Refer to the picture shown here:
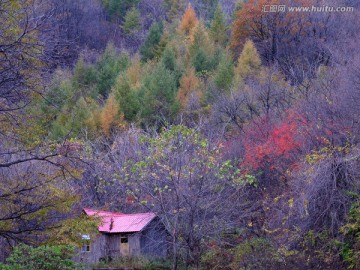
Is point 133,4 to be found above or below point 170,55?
above

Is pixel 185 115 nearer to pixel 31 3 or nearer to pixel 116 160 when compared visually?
pixel 116 160

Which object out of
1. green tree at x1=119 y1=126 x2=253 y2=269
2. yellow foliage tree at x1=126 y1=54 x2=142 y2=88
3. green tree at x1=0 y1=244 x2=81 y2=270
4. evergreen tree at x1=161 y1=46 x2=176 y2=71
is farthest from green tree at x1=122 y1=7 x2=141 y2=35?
green tree at x1=0 y1=244 x2=81 y2=270

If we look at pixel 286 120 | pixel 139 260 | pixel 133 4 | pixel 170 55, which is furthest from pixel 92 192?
pixel 133 4

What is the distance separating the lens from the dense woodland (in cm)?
1211

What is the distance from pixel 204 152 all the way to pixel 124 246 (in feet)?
41.7

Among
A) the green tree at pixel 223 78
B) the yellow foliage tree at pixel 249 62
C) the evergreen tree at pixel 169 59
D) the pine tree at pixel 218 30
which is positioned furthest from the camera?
the pine tree at pixel 218 30

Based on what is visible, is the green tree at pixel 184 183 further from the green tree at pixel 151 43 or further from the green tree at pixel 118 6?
the green tree at pixel 118 6

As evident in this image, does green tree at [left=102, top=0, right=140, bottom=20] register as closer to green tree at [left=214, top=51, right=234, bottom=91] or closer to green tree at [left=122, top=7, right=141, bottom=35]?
green tree at [left=122, top=7, right=141, bottom=35]

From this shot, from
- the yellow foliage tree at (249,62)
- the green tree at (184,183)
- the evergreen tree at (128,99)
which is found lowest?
the green tree at (184,183)

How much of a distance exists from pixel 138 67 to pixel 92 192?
26399 mm

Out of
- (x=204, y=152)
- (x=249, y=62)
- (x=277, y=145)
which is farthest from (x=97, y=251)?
(x=249, y=62)

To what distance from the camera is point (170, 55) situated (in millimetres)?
53812

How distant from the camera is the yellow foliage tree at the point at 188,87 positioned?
45.5 meters

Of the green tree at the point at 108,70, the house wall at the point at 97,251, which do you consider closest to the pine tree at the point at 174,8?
the green tree at the point at 108,70
